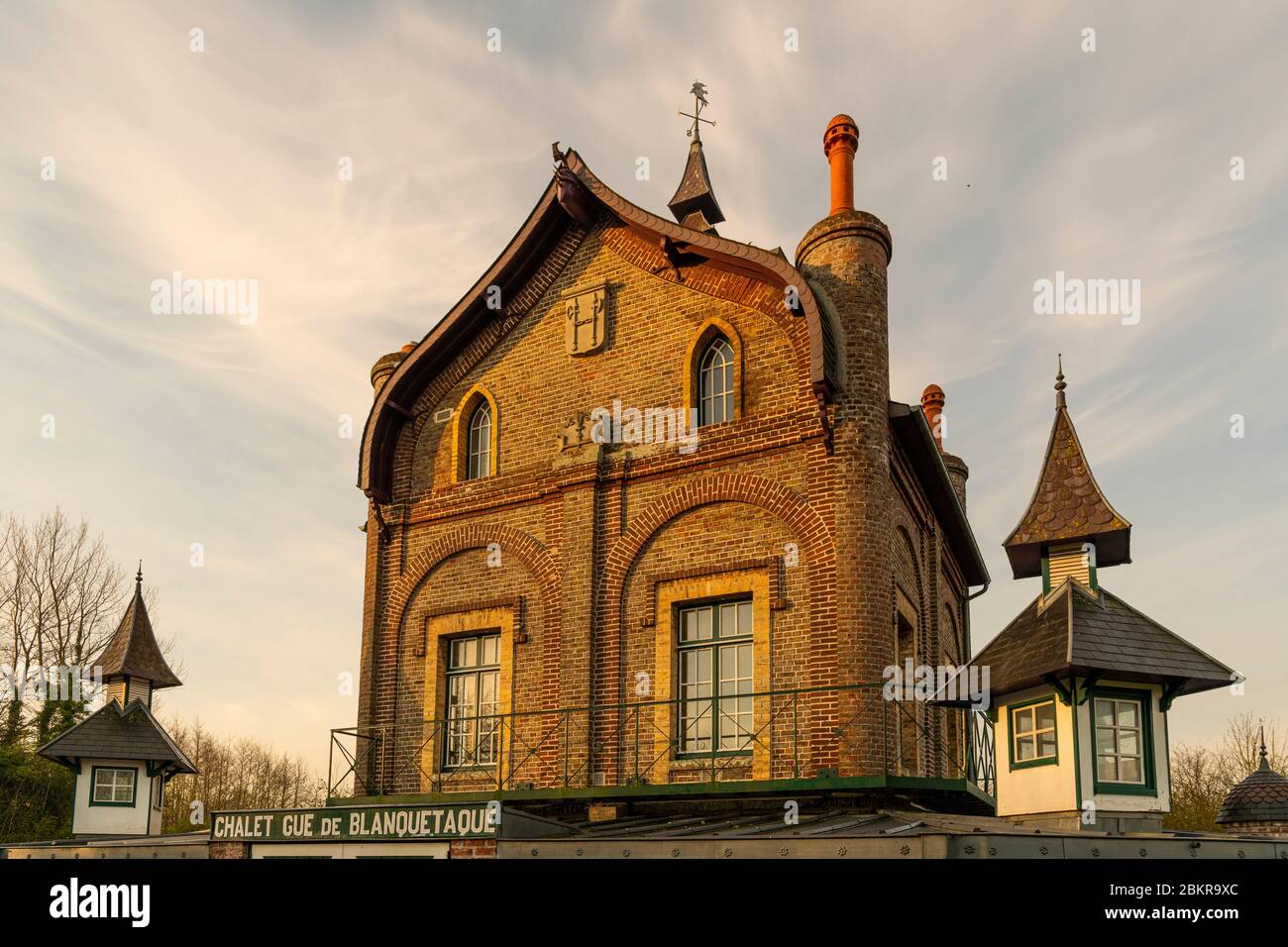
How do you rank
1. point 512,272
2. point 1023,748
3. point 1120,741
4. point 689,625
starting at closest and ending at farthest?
1. point 1120,741
2. point 1023,748
3. point 689,625
4. point 512,272

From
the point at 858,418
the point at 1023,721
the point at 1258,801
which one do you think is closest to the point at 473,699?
the point at 858,418

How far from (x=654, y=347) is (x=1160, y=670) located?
780cm

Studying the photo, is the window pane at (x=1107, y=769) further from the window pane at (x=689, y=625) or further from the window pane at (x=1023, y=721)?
the window pane at (x=689, y=625)

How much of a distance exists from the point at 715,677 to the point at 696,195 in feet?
26.1

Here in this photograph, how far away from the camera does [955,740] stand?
18781 millimetres

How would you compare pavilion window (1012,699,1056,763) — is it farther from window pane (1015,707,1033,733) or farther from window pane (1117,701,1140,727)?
window pane (1117,701,1140,727)

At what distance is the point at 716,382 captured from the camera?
50.9ft

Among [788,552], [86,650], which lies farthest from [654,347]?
[86,650]

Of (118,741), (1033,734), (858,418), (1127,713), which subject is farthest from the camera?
(118,741)

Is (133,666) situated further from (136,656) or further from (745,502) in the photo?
(745,502)

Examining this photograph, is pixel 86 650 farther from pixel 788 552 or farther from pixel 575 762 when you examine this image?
pixel 788 552

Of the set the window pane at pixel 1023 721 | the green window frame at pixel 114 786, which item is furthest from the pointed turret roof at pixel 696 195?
the green window frame at pixel 114 786

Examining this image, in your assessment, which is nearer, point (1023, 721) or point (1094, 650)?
point (1094, 650)

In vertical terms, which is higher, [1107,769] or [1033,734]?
[1033,734]
